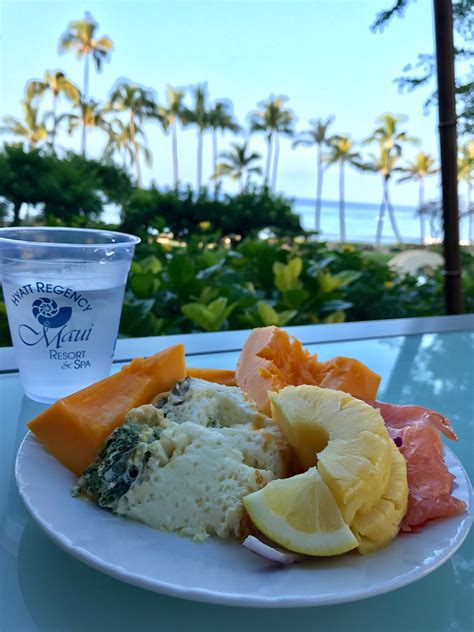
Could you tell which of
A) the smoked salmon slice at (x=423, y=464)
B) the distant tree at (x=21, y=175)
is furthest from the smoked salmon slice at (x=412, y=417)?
the distant tree at (x=21, y=175)

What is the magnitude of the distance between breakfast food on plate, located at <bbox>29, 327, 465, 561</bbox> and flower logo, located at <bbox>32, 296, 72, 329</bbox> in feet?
0.45

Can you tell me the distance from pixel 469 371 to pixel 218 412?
0.57 meters

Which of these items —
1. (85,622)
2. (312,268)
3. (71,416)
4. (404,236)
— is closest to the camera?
(85,622)

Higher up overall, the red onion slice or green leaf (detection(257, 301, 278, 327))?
green leaf (detection(257, 301, 278, 327))

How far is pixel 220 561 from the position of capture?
38 centimetres

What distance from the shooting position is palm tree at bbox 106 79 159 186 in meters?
20.6

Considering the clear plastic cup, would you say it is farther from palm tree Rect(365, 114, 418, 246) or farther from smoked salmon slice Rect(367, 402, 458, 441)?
palm tree Rect(365, 114, 418, 246)

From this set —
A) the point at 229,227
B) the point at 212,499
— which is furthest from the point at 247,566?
the point at 229,227

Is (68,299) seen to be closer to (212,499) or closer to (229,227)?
(212,499)

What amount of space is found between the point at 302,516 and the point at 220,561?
6 cm

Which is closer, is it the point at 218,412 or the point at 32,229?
the point at 218,412

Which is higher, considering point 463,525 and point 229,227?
point 229,227

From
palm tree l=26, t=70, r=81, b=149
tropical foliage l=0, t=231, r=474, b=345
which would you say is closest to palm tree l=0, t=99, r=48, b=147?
palm tree l=26, t=70, r=81, b=149

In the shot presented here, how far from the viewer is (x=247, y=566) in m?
0.37
